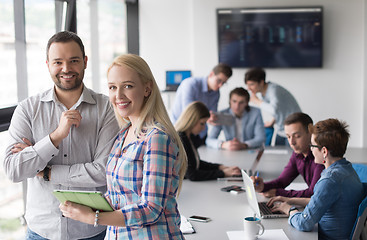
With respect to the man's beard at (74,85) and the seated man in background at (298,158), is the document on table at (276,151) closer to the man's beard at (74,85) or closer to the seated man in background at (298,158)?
the seated man in background at (298,158)

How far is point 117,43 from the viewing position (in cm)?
A: 727

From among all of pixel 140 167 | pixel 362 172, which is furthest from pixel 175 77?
pixel 140 167

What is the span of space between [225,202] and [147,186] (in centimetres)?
159

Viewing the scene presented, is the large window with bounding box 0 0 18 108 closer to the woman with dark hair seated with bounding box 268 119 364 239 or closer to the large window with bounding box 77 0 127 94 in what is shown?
the large window with bounding box 77 0 127 94

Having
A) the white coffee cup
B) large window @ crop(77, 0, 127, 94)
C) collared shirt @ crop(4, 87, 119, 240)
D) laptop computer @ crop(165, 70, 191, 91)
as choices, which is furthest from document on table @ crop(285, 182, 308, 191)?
laptop computer @ crop(165, 70, 191, 91)

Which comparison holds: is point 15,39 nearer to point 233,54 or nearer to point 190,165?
point 190,165

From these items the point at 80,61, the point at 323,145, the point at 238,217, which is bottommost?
the point at 238,217

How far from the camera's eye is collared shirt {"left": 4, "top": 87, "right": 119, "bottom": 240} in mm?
2117

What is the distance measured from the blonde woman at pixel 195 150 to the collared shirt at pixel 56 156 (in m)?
1.57

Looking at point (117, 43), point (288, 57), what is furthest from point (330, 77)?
point (117, 43)

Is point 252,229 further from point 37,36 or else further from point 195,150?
point 37,36

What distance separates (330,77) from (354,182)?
492 centimetres

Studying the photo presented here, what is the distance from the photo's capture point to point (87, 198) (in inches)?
63.7

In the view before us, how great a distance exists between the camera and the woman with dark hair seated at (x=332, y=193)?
8.25ft
